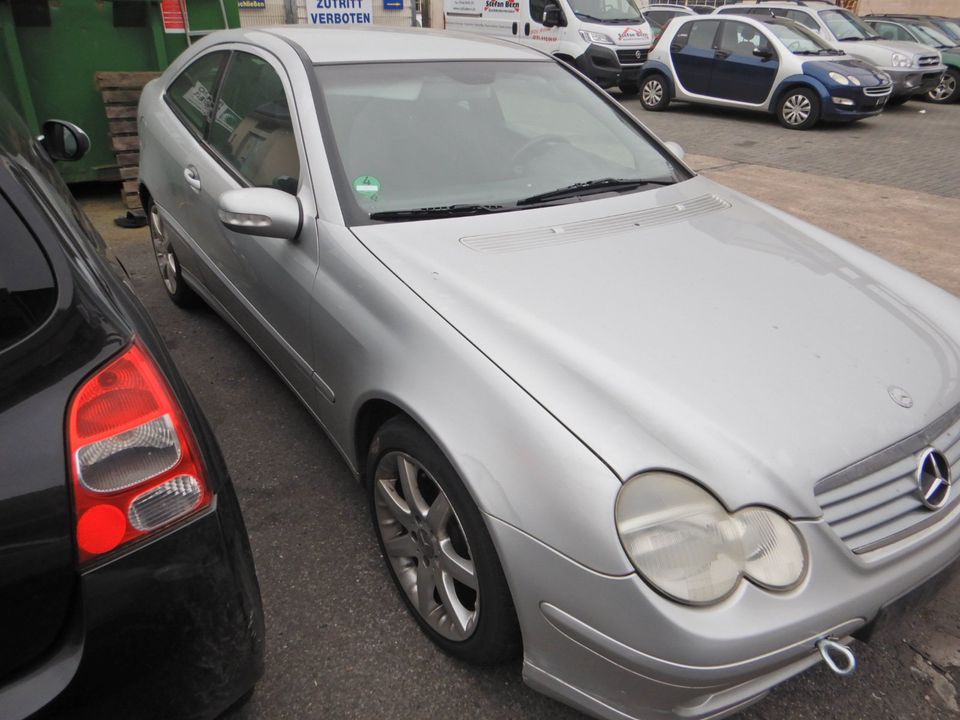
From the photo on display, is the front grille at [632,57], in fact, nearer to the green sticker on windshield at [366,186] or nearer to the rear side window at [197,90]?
the rear side window at [197,90]

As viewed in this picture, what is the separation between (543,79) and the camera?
3.16 meters

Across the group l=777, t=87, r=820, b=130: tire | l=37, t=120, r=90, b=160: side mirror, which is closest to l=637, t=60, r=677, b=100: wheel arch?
l=777, t=87, r=820, b=130: tire

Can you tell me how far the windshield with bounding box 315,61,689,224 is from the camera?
8.12ft

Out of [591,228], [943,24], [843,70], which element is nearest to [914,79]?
[843,70]

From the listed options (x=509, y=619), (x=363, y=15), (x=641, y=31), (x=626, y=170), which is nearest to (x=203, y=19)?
(x=363, y=15)

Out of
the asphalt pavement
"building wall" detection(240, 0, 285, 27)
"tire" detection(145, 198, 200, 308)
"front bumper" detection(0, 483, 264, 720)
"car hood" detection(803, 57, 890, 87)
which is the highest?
"building wall" detection(240, 0, 285, 27)

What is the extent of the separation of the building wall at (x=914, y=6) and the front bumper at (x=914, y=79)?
43.3ft

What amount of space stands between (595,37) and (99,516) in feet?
43.1

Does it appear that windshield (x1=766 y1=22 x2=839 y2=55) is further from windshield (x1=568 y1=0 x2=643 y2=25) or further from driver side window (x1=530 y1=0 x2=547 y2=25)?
driver side window (x1=530 y1=0 x2=547 y2=25)

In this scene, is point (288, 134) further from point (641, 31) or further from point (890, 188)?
point (641, 31)

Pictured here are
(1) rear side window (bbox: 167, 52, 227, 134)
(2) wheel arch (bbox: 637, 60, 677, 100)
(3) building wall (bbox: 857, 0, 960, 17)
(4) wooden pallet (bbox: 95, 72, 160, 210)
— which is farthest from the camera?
(3) building wall (bbox: 857, 0, 960, 17)

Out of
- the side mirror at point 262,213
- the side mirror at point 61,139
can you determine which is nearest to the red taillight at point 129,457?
the side mirror at point 262,213

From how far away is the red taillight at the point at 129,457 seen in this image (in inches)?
47.7

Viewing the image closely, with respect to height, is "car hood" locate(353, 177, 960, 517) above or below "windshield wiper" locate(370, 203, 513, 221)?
below
